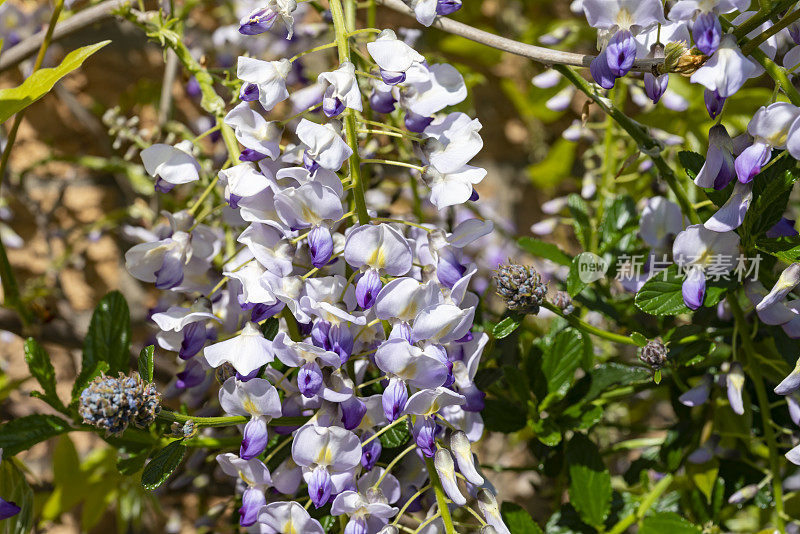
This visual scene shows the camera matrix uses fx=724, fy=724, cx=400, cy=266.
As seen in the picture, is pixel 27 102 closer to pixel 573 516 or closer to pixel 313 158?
pixel 313 158

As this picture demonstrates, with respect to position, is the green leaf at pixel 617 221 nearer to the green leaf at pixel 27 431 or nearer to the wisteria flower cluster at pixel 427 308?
the wisteria flower cluster at pixel 427 308

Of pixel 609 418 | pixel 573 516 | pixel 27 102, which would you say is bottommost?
pixel 609 418

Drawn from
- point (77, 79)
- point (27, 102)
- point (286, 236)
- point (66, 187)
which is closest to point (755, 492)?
point (286, 236)

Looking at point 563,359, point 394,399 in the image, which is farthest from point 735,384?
point 394,399

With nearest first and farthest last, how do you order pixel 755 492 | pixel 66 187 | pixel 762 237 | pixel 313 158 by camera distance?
1. pixel 313 158
2. pixel 762 237
3. pixel 755 492
4. pixel 66 187

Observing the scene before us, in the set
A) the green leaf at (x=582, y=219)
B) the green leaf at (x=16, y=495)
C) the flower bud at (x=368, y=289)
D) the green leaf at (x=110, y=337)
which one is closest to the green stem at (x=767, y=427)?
the green leaf at (x=582, y=219)

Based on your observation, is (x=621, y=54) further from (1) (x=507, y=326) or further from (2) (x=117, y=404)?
(2) (x=117, y=404)

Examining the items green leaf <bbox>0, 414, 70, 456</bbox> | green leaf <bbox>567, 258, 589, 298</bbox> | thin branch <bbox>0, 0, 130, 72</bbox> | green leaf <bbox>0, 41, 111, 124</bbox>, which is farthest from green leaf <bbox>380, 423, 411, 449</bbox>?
thin branch <bbox>0, 0, 130, 72</bbox>
